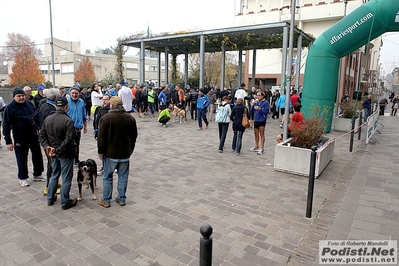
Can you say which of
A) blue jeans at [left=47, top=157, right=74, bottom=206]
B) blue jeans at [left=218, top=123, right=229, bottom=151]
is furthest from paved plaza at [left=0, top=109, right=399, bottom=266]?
blue jeans at [left=218, top=123, right=229, bottom=151]

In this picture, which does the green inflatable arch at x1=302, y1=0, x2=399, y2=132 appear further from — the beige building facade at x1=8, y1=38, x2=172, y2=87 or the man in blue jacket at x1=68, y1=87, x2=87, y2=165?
the beige building facade at x1=8, y1=38, x2=172, y2=87

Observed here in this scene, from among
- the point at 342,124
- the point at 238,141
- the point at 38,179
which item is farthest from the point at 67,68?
the point at 38,179

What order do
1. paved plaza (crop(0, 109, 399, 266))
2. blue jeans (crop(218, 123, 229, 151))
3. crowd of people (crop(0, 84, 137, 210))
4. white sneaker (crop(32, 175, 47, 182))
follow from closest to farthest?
1. paved plaza (crop(0, 109, 399, 266))
2. crowd of people (crop(0, 84, 137, 210))
3. white sneaker (crop(32, 175, 47, 182))
4. blue jeans (crop(218, 123, 229, 151))

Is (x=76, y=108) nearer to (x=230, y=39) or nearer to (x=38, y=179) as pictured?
(x=38, y=179)

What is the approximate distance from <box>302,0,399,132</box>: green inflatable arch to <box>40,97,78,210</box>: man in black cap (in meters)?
9.93

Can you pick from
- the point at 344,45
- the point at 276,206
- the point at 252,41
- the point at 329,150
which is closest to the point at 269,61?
the point at 252,41

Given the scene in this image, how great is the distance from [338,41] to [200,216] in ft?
31.5

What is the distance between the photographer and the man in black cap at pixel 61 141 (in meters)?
4.36

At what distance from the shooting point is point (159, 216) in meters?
4.36

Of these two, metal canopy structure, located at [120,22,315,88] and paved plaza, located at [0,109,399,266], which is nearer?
paved plaza, located at [0,109,399,266]

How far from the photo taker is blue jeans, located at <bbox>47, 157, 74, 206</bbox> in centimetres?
449

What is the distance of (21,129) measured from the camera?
17.3ft

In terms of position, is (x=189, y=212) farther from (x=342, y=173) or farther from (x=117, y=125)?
(x=342, y=173)

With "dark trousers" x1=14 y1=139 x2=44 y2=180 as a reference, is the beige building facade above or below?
above
